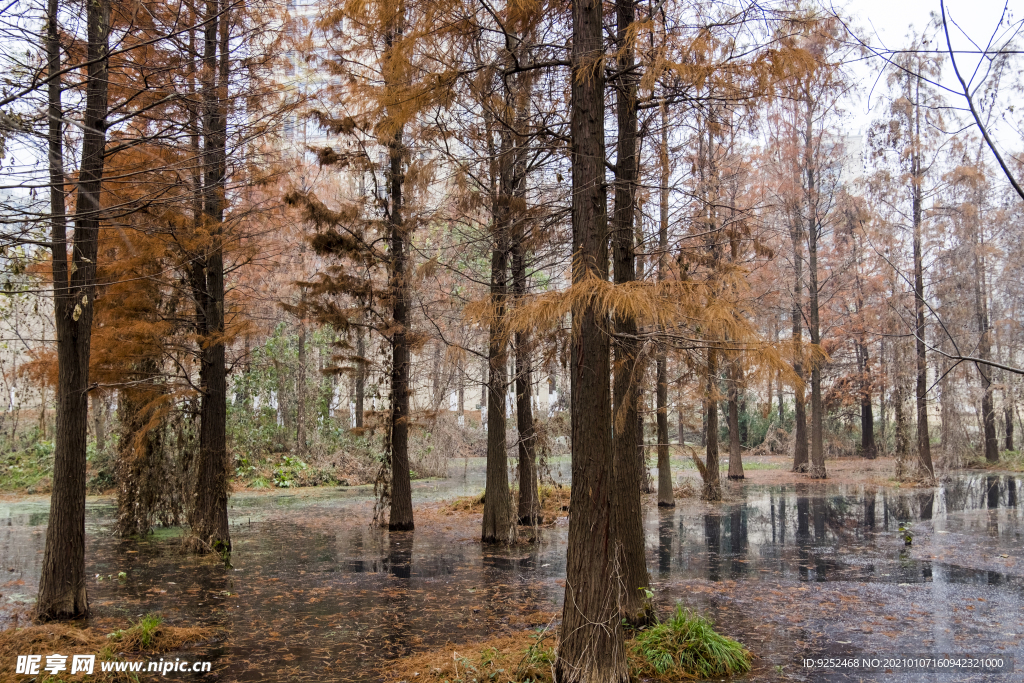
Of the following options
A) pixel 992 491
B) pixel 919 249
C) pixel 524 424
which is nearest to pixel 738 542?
pixel 524 424

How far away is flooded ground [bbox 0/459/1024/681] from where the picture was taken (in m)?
7.28

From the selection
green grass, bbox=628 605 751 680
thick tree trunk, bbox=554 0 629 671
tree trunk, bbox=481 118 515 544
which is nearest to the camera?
thick tree trunk, bbox=554 0 629 671

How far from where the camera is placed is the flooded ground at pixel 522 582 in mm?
7281

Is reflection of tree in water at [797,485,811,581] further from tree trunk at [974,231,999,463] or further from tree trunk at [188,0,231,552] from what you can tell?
tree trunk at [188,0,231,552]

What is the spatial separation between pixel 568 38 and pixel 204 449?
916 cm

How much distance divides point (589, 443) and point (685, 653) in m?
2.40

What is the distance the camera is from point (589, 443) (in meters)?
5.80

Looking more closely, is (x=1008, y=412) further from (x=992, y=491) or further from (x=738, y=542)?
(x=738, y=542)

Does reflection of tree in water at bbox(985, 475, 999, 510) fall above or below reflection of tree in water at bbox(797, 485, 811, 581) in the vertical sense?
below

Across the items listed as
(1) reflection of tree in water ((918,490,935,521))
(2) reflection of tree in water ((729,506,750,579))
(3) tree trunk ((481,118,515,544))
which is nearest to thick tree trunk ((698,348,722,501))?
(2) reflection of tree in water ((729,506,750,579))

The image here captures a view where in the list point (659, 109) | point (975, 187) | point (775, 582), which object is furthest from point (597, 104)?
point (975, 187)

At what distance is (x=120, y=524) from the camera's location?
44.4ft

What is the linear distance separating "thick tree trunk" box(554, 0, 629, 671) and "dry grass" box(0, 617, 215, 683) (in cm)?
399

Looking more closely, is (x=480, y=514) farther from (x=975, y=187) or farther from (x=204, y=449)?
(x=975, y=187)
